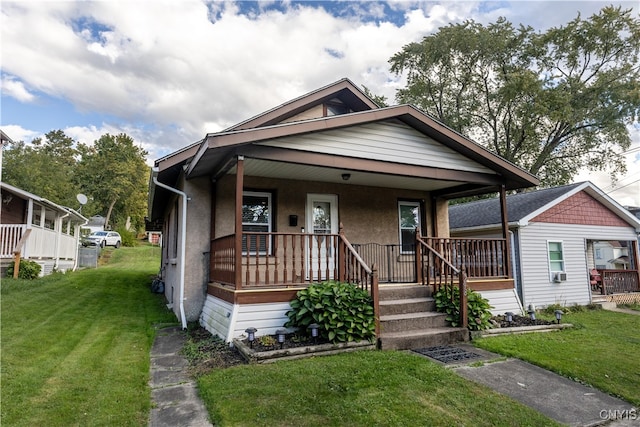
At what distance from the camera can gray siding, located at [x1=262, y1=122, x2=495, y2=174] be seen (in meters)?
6.70

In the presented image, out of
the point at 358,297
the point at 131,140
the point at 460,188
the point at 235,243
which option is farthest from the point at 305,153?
the point at 131,140

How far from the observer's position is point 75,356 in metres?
5.11

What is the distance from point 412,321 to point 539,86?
64.9ft

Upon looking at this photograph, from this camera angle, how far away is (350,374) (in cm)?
430

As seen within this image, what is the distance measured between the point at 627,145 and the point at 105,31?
2591 centimetres

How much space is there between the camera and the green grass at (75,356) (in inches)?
135

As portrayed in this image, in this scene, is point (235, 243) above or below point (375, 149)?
below


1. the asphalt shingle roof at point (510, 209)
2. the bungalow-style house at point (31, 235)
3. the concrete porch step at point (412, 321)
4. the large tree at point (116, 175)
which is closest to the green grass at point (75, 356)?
the bungalow-style house at point (31, 235)

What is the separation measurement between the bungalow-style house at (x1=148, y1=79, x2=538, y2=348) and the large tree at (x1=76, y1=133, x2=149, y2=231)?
32994 mm

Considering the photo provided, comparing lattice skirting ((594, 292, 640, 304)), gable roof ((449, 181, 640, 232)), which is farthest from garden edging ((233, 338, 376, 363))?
lattice skirting ((594, 292, 640, 304))

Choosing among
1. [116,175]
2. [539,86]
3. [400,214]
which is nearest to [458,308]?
[400,214]

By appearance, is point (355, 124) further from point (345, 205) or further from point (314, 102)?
point (345, 205)

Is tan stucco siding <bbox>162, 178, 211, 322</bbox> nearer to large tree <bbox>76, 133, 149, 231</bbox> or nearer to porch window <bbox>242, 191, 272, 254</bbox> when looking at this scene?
porch window <bbox>242, 191, 272, 254</bbox>

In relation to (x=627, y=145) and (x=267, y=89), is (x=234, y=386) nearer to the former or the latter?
(x=267, y=89)
